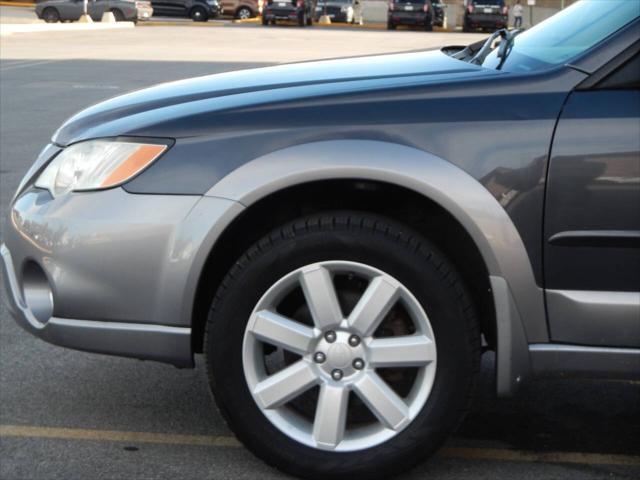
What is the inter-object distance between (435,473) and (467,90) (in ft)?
3.96

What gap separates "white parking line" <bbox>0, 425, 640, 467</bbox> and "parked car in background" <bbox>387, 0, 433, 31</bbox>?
154ft

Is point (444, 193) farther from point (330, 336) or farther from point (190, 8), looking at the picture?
point (190, 8)

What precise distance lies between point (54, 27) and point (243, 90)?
125ft

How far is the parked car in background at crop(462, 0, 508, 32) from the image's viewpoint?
48688 mm

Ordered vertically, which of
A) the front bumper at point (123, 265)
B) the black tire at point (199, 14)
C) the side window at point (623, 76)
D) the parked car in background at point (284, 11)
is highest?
the side window at point (623, 76)

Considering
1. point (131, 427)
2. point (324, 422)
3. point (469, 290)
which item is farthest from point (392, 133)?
point (131, 427)

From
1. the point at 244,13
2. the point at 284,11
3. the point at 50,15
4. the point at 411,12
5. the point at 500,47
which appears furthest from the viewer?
the point at 244,13

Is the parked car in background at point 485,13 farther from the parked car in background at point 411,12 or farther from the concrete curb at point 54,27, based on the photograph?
the concrete curb at point 54,27

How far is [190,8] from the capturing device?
54.6 meters

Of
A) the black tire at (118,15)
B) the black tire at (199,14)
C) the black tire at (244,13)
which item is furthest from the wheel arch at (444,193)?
the black tire at (244,13)

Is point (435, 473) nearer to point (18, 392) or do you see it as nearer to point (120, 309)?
point (120, 309)

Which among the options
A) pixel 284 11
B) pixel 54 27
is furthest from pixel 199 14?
pixel 54 27

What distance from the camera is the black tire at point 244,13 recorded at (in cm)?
5756

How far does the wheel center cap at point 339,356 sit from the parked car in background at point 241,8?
54.8m
